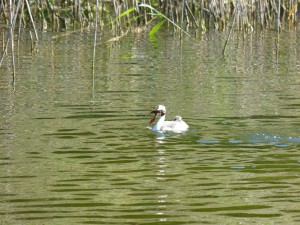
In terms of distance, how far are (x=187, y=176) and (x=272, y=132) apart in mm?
2355

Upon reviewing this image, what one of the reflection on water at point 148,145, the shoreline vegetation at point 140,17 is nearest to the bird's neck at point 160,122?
the reflection on water at point 148,145

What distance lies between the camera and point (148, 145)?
989 cm

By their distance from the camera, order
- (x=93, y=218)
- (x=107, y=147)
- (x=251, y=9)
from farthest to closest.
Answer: (x=251, y=9) < (x=107, y=147) < (x=93, y=218)

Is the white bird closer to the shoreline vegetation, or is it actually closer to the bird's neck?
the bird's neck

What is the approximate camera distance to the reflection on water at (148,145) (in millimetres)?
7133

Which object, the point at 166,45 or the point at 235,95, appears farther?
the point at 166,45

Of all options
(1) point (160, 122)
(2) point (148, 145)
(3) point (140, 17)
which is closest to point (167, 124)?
(1) point (160, 122)

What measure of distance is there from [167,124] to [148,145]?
1.14 metres

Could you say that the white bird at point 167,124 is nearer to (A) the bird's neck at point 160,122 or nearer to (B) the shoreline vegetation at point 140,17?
(A) the bird's neck at point 160,122

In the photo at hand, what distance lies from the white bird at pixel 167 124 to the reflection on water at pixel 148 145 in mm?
106

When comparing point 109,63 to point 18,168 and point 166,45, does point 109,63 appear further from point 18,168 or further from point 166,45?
point 18,168

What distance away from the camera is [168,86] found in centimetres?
1460

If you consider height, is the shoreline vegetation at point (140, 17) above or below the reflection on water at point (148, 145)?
above

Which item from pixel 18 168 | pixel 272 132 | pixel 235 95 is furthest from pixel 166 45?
pixel 18 168
